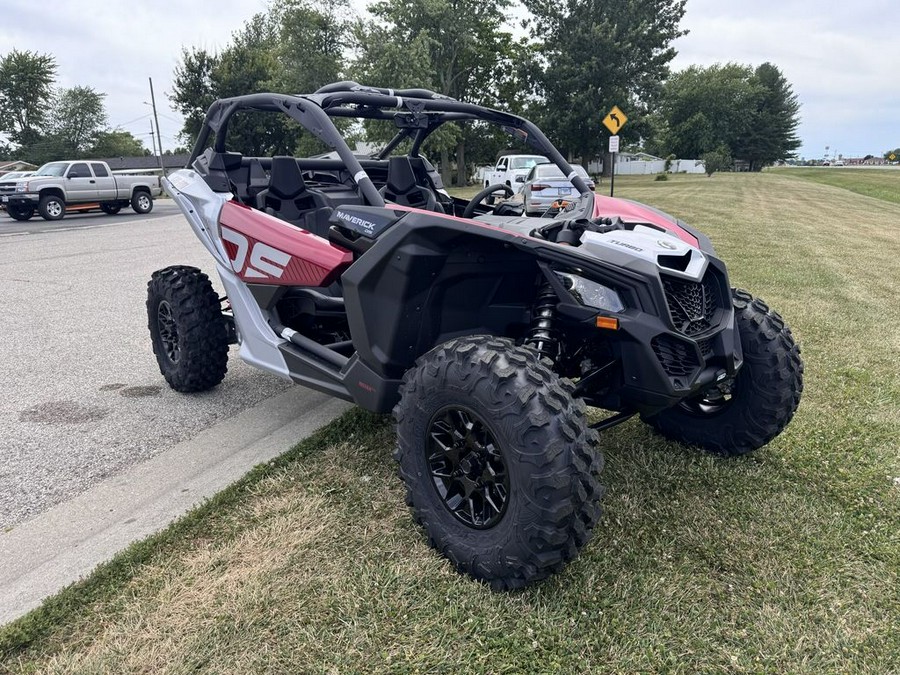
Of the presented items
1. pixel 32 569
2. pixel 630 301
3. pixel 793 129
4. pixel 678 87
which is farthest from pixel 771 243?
pixel 793 129

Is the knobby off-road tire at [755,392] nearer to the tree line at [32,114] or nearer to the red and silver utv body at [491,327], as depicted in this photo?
the red and silver utv body at [491,327]

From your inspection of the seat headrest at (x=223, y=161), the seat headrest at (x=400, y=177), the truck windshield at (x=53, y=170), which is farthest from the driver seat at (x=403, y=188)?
the truck windshield at (x=53, y=170)

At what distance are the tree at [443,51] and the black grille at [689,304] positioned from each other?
27.0 m

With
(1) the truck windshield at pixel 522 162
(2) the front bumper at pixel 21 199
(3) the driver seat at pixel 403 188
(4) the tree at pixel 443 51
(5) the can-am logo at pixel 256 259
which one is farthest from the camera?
(4) the tree at pixel 443 51

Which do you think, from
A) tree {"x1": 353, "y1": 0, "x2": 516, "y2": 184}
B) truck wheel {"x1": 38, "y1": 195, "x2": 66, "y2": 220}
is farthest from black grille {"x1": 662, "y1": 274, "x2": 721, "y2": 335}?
tree {"x1": 353, "y1": 0, "x2": 516, "y2": 184}

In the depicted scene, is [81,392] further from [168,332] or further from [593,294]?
[593,294]

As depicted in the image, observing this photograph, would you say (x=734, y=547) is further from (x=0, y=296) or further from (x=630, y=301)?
(x=0, y=296)

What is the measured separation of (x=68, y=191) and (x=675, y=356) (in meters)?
21.1

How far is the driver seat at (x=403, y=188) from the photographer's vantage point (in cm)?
421

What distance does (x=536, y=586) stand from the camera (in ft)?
7.62

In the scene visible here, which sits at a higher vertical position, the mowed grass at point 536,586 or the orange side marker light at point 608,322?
the orange side marker light at point 608,322

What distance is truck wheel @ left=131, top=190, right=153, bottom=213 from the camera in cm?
2088

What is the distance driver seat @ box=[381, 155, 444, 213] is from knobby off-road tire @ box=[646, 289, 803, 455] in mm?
2070

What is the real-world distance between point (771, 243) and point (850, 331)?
6489mm
